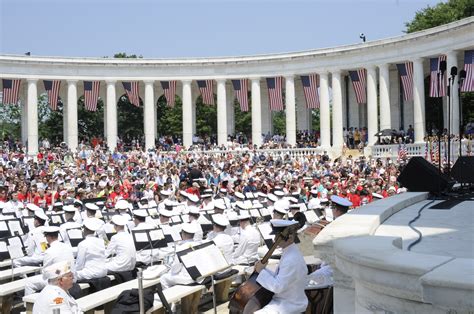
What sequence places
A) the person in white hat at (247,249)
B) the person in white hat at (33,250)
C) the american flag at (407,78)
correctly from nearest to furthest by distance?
the person in white hat at (247,249) < the person in white hat at (33,250) < the american flag at (407,78)

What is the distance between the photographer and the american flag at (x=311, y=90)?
66.5 meters

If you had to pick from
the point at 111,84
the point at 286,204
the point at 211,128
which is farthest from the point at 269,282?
the point at 211,128

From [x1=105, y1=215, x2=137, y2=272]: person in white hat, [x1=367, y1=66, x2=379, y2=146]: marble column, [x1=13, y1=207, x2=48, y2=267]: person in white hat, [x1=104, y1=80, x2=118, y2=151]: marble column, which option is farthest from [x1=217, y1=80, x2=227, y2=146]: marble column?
[x1=105, y1=215, x2=137, y2=272]: person in white hat

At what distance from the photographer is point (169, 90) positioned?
71062 mm

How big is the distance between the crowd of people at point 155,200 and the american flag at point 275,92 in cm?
698

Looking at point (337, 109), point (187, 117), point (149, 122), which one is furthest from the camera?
point (149, 122)

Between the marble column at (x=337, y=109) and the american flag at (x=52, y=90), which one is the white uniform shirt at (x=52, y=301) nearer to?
the marble column at (x=337, y=109)

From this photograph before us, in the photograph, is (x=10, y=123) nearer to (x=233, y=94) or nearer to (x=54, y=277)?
(x=233, y=94)

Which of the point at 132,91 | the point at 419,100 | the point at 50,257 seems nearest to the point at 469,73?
the point at 419,100

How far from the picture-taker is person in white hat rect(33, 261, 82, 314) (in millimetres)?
8859

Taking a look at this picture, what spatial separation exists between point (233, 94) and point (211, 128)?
2087 centimetres

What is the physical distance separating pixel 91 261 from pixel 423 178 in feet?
28.2

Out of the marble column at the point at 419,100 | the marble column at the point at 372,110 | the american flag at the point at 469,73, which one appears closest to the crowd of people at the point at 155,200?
the marble column at the point at 372,110

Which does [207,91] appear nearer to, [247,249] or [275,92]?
[275,92]
